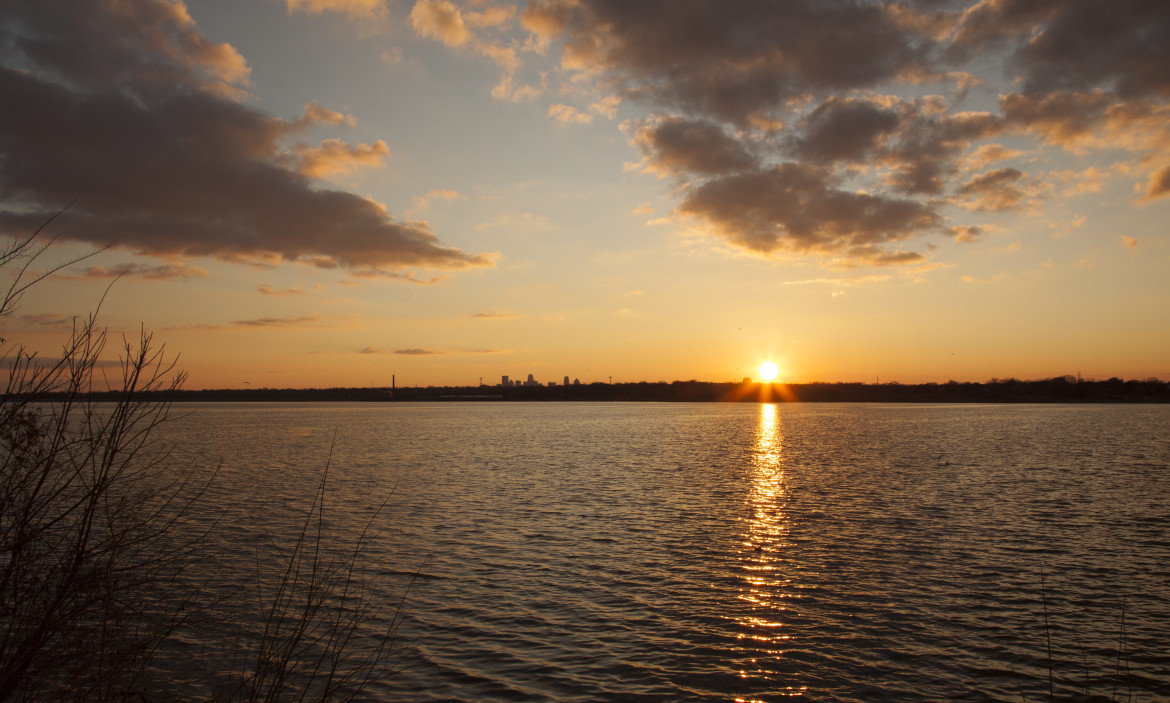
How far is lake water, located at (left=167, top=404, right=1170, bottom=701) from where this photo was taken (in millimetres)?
13766

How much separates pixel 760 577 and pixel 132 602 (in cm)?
1695

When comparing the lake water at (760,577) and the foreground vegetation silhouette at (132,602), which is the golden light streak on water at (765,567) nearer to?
the lake water at (760,577)

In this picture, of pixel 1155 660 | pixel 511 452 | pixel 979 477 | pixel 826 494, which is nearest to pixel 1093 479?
pixel 979 477

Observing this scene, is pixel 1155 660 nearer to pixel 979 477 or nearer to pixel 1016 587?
pixel 1016 587

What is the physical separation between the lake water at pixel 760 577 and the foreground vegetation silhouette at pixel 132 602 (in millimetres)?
1670

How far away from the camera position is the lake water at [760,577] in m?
13.8

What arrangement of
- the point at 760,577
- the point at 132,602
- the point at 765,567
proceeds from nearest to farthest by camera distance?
1. the point at 132,602
2. the point at 760,577
3. the point at 765,567

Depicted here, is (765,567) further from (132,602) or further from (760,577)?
(132,602)

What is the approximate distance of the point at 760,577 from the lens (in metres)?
21.0

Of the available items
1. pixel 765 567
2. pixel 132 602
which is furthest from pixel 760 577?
pixel 132 602

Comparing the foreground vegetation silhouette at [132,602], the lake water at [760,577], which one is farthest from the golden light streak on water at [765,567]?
the foreground vegetation silhouette at [132,602]

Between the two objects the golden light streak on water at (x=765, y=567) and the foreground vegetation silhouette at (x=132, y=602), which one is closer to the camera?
the foreground vegetation silhouette at (x=132, y=602)

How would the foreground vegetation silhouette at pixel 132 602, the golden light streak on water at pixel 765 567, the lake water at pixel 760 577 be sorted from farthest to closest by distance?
the golden light streak on water at pixel 765 567, the lake water at pixel 760 577, the foreground vegetation silhouette at pixel 132 602

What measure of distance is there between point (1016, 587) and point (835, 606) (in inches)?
243
